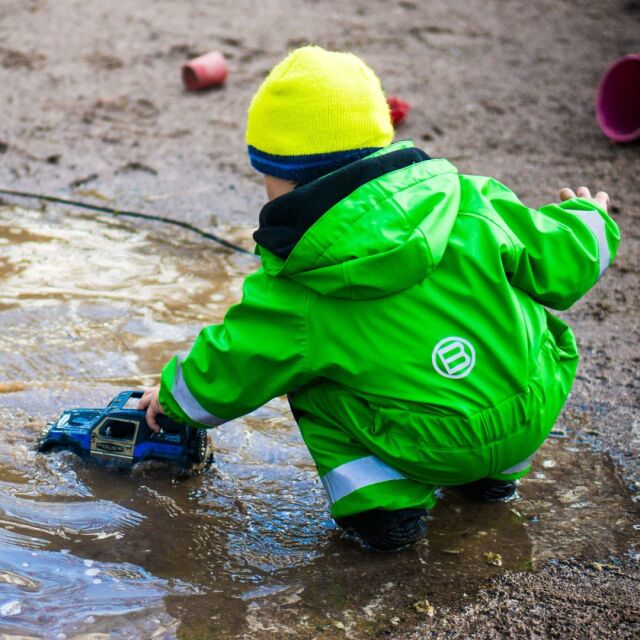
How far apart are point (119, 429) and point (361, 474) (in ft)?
2.57

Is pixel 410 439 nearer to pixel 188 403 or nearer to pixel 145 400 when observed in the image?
pixel 188 403

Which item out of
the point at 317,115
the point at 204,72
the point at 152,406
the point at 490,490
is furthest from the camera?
the point at 204,72

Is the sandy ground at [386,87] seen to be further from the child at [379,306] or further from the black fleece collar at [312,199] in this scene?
the black fleece collar at [312,199]

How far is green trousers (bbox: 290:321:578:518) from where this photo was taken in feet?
7.86

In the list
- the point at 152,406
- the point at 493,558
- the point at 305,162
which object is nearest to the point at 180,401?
the point at 152,406

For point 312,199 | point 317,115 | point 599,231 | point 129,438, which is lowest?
point 129,438

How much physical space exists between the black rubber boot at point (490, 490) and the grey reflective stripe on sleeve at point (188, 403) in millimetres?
797

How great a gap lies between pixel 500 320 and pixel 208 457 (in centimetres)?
105

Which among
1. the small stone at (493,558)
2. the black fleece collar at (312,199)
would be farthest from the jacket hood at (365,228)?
the small stone at (493,558)

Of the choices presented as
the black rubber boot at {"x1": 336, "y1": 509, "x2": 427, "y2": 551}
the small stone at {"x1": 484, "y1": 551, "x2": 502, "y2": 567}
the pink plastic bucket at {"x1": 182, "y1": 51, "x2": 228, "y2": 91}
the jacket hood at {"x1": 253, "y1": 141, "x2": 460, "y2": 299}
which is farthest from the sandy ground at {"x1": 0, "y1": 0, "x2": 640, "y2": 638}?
the jacket hood at {"x1": 253, "y1": 141, "x2": 460, "y2": 299}

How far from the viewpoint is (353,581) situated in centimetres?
247

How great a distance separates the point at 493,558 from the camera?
255 centimetres

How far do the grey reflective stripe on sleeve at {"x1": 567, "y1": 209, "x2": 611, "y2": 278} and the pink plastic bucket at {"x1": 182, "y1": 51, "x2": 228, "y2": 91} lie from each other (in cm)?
448

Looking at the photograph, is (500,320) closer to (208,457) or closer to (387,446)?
(387,446)
